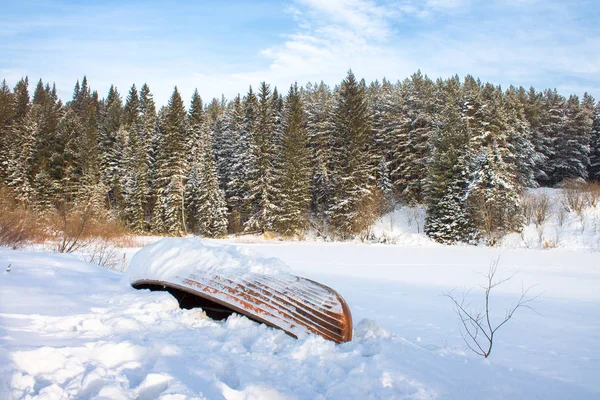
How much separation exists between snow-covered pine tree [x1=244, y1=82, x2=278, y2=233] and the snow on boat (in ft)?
78.7

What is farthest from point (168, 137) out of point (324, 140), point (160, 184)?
point (324, 140)

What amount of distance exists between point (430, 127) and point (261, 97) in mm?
16160

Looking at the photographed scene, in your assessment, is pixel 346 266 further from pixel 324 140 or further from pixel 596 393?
pixel 324 140

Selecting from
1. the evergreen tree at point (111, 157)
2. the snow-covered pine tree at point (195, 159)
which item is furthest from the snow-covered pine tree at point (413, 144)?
the evergreen tree at point (111, 157)

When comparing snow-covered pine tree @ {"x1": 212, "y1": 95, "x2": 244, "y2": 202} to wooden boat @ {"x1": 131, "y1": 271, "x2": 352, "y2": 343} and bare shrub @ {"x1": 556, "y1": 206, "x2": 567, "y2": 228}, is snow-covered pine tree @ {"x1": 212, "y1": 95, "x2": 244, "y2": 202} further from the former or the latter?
wooden boat @ {"x1": 131, "y1": 271, "x2": 352, "y2": 343}

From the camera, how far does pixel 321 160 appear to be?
101 ft

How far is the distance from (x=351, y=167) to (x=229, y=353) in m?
25.9

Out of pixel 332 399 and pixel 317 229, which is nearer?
pixel 332 399

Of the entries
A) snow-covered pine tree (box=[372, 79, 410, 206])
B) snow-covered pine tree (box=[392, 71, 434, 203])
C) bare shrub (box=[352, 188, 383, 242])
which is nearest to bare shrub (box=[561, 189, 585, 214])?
snow-covered pine tree (box=[392, 71, 434, 203])

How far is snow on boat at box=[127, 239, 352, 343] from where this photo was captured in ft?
10.4

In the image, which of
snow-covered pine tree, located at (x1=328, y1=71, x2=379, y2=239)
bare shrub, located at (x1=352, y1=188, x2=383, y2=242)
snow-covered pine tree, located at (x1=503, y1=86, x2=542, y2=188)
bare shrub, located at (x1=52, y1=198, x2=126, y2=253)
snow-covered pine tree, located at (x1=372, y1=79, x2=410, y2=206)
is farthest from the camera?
snow-covered pine tree, located at (x1=372, y1=79, x2=410, y2=206)

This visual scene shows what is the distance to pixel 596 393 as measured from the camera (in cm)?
255

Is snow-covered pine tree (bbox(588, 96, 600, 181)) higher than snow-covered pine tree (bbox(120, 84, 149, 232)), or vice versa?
snow-covered pine tree (bbox(588, 96, 600, 181))

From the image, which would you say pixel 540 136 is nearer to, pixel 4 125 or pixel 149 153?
pixel 149 153
